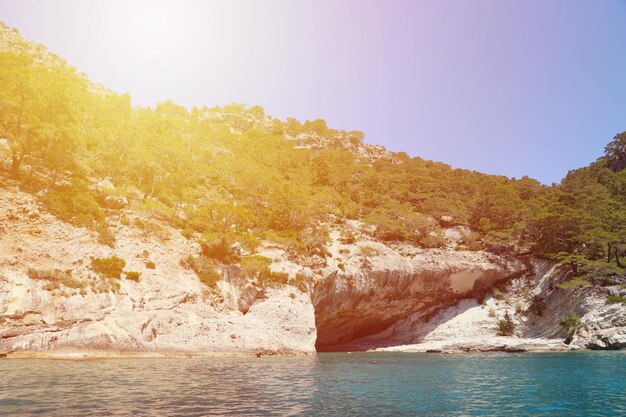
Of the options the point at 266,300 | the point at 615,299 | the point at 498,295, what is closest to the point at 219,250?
the point at 266,300

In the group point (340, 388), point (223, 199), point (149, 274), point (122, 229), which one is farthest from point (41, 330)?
point (223, 199)

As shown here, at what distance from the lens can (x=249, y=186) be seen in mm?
65375

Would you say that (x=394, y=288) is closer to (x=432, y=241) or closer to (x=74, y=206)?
(x=432, y=241)

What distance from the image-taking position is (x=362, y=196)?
8025cm

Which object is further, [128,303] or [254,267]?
[254,267]

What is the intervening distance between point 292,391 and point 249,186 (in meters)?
49.8

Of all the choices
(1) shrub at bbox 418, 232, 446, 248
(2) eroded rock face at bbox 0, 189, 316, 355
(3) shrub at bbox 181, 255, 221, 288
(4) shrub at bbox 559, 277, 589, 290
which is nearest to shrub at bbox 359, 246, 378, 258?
(1) shrub at bbox 418, 232, 446, 248

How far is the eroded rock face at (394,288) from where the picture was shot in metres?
53.0

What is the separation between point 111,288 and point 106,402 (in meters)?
22.7

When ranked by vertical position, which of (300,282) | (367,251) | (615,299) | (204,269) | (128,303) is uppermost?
(367,251)

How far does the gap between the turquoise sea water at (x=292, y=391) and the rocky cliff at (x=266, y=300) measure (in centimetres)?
616

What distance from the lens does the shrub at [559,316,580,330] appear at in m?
49.3

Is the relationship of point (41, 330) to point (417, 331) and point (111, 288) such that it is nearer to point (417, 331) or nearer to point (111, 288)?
point (111, 288)

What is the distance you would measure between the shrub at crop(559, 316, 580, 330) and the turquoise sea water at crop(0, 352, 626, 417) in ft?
85.6
